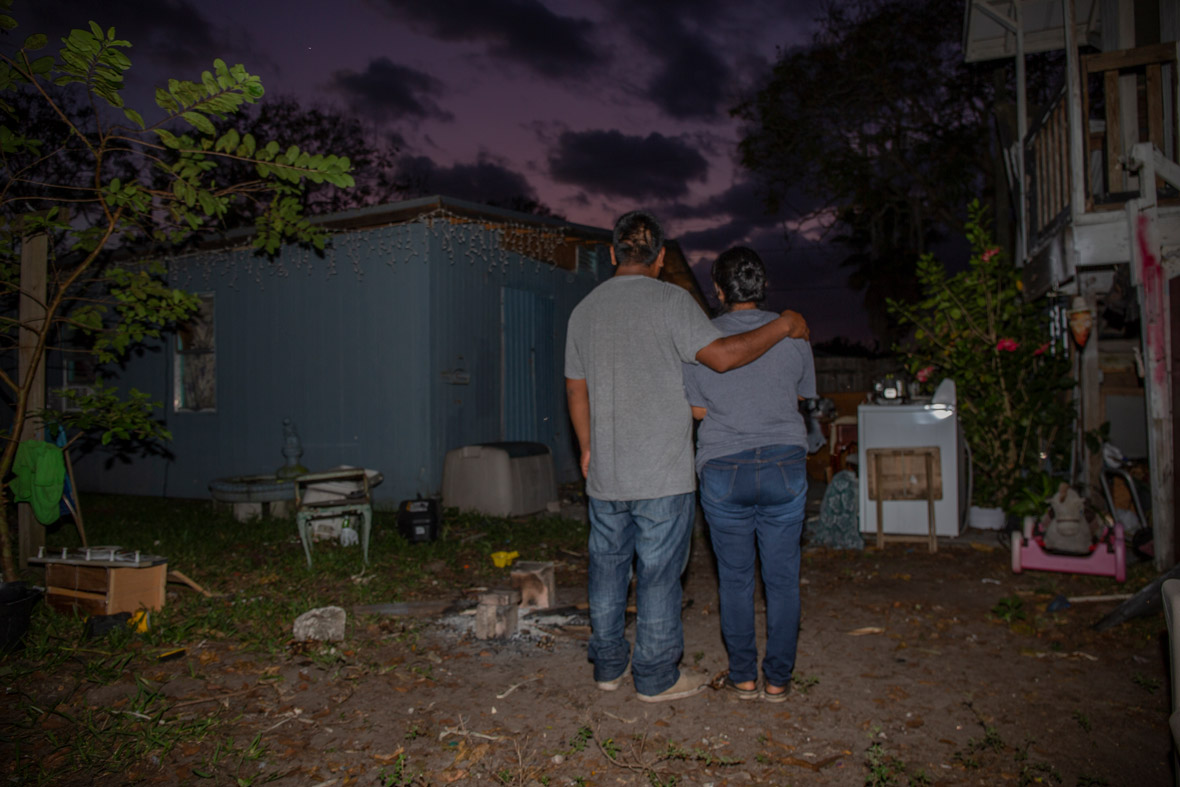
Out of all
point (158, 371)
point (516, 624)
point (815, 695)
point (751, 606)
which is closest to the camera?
point (751, 606)

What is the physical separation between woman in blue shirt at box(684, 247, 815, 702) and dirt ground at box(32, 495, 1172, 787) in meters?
0.48

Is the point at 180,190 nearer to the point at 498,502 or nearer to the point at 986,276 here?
the point at 498,502

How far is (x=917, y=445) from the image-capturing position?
632 cm

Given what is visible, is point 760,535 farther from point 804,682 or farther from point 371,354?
point 371,354

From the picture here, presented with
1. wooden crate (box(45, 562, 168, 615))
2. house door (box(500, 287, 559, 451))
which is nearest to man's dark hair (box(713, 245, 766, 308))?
wooden crate (box(45, 562, 168, 615))

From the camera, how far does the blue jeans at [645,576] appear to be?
2932 mm

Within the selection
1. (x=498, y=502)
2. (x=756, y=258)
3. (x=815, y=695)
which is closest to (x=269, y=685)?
(x=815, y=695)

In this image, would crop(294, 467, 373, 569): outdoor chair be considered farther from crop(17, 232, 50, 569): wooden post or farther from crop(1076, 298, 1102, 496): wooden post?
crop(1076, 298, 1102, 496): wooden post

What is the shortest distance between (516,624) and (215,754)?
183 centimetres

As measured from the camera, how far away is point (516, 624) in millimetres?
4312

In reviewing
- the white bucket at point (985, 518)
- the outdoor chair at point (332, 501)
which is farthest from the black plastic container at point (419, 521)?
the white bucket at point (985, 518)

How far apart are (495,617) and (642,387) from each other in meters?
1.98

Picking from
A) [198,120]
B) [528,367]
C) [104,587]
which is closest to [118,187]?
[198,120]

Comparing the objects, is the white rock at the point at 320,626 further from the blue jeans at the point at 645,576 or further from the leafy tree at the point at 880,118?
the leafy tree at the point at 880,118
